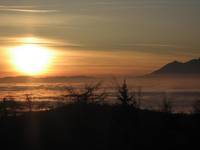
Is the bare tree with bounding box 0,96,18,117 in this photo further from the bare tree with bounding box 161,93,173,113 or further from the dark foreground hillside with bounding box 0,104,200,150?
the bare tree with bounding box 161,93,173,113

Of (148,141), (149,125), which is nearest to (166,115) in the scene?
(149,125)

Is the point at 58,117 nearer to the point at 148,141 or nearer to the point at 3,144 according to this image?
the point at 3,144

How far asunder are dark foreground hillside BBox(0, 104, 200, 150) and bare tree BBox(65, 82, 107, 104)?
340 millimetres

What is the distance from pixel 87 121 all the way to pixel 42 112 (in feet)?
10.9

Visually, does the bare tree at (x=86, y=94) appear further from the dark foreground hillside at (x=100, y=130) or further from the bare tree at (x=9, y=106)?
the bare tree at (x=9, y=106)

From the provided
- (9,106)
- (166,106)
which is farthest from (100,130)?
(9,106)

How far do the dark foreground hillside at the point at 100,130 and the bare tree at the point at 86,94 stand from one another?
0.34 metres

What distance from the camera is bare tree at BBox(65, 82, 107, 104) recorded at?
20453 mm

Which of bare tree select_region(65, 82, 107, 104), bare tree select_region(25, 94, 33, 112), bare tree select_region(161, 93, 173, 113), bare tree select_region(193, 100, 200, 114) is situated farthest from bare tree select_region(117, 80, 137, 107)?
bare tree select_region(25, 94, 33, 112)

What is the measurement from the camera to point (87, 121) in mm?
19031

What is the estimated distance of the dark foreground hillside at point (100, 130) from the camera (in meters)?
17.7

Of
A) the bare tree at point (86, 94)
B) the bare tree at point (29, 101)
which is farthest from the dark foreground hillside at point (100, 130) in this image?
the bare tree at point (29, 101)

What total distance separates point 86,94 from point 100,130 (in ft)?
7.64

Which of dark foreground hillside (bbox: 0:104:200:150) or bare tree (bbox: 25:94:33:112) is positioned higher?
bare tree (bbox: 25:94:33:112)
